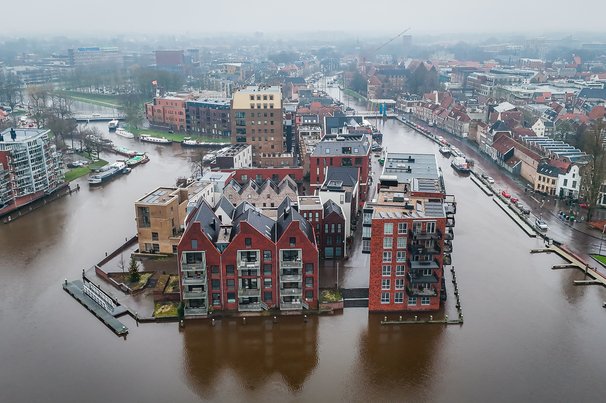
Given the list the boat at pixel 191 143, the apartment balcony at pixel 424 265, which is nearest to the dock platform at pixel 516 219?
the apartment balcony at pixel 424 265

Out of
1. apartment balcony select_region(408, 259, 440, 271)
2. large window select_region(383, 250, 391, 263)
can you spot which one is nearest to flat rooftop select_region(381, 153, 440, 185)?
apartment balcony select_region(408, 259, 440, 271)

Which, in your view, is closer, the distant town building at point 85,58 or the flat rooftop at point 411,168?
the flat rooftop at point 411,168

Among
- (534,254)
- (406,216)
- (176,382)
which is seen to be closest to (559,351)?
(406,216)

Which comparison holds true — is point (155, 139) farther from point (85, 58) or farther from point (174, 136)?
point (85, 58)

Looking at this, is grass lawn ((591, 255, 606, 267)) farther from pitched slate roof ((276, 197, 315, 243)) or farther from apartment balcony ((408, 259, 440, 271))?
pitched slate roof ((276, 197, 315, 243))

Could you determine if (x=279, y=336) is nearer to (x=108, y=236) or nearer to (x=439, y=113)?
(x=108, y=236)

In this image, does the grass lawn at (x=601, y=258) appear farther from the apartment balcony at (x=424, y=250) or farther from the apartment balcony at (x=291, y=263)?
the apartment balcony at (x=291, y=263)
